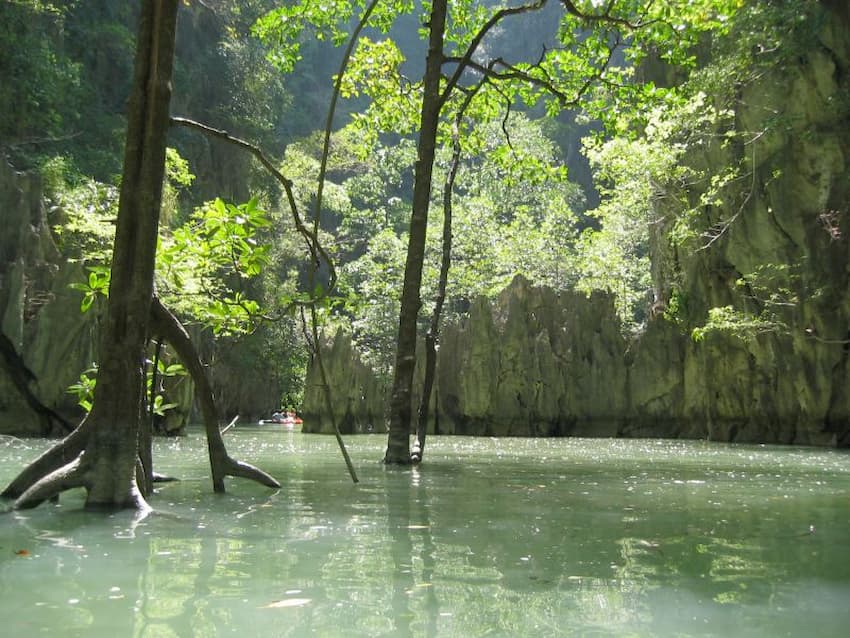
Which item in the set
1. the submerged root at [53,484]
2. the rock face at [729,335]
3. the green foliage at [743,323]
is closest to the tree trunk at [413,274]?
the submerged root at [53,484]

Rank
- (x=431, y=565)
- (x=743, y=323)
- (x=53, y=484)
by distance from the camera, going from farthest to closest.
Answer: (x=743, y=323)
(x=53, y=484)
(x=431, y=565)

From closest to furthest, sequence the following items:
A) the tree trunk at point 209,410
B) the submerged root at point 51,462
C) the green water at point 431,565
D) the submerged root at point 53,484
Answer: the green water at point 431,565 → the submerged root at point 53,484 → the submerged root at point 51,462 → the tree trunk at point 209,410

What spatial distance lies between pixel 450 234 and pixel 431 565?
907cm

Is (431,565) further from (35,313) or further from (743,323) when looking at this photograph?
(743,323)

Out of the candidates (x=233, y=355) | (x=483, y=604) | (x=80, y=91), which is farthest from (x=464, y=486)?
(x=233, y=355)

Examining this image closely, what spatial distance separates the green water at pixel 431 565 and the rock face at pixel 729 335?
1210cm

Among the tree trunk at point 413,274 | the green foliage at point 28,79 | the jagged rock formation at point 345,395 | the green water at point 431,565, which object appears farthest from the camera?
the jagged rock formation at point 345,395

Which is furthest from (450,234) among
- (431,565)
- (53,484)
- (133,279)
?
(431,565)

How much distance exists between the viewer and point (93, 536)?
3988 mm

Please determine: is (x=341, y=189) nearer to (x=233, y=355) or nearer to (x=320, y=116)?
(x=233, y=355)

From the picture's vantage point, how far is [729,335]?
19.9 meters

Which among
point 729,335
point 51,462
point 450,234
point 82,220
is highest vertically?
point 82,220

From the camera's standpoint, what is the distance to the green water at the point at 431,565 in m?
2.58

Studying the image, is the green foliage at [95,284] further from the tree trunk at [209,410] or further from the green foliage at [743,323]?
the green foliage at [743,323]
